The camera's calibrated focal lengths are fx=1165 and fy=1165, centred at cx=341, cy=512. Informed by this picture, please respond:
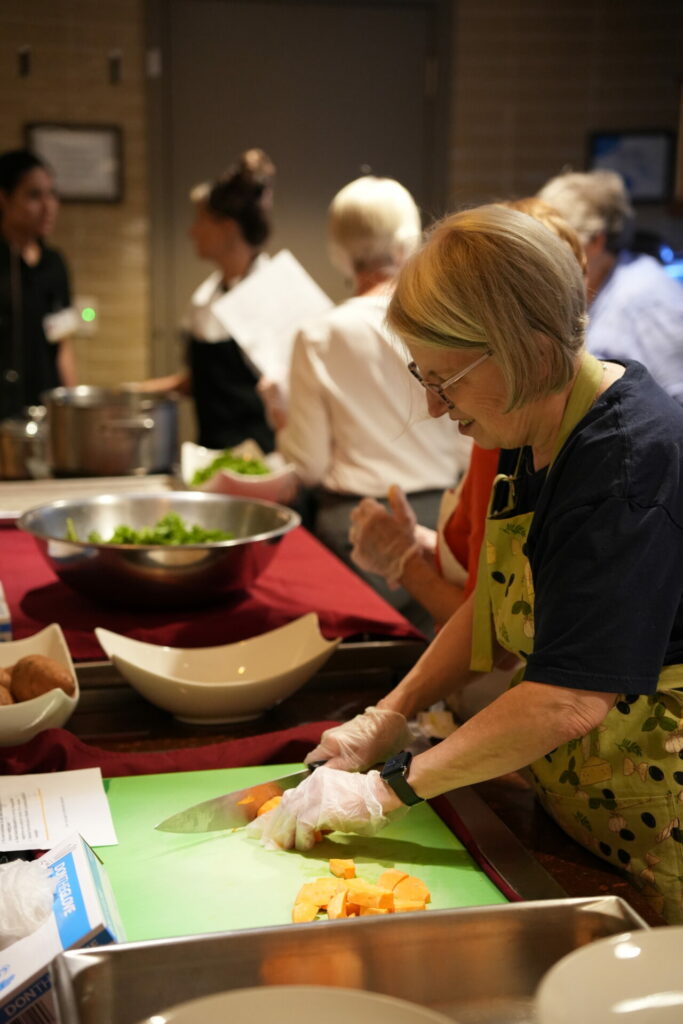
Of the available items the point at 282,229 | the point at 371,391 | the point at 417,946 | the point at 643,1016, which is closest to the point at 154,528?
the point at 371,391

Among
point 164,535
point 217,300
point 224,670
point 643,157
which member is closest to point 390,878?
point 224,670

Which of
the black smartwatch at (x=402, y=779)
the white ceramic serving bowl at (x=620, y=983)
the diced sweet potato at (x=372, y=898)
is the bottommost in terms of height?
the diced sweet potato at (x=372, y=898)

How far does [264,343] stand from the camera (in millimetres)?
3859

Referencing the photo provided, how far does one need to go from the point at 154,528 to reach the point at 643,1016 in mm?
1791

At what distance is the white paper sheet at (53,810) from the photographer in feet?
4.26

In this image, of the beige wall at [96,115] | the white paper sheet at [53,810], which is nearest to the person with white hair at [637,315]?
the white paper sheet at [53,810]

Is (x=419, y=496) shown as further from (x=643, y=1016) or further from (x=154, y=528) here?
(x=643, y=1016)

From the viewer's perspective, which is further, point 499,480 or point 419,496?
point 419,496

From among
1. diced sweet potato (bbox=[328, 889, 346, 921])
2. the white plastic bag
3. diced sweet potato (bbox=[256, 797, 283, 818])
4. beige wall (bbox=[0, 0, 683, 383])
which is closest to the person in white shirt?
diced sweet potato (bbox=[256, 797, 283, 818])

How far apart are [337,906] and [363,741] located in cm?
34

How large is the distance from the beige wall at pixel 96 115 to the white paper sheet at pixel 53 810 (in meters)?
5.05

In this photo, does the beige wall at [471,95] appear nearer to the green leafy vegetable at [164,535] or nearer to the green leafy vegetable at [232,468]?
the green leafy vegetable at [232,468]

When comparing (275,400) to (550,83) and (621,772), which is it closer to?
(621,772)

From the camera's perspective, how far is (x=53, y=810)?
1.37 m
